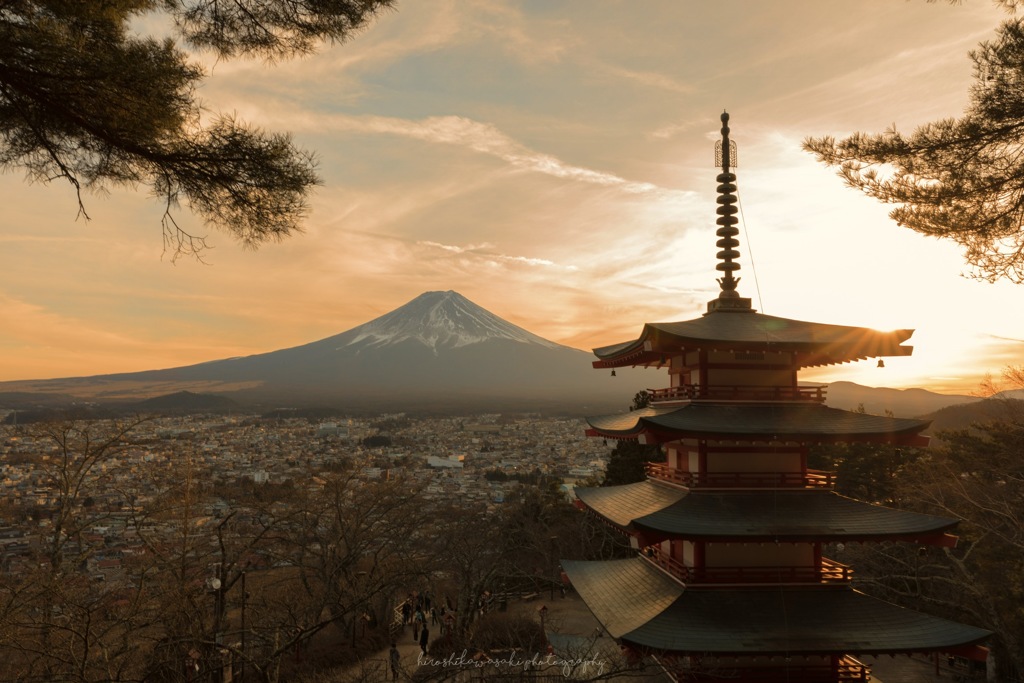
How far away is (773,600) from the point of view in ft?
36.9

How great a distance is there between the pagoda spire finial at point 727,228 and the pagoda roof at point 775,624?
588cm

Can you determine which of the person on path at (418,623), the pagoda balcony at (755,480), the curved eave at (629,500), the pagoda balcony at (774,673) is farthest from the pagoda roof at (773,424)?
the person on path at (418,623)

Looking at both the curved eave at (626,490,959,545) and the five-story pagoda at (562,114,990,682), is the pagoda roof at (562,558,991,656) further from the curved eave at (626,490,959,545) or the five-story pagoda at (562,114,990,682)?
the curved eave at (626,490,959,545)

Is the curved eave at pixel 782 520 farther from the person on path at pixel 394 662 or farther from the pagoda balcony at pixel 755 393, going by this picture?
the person on path at pixel 394 662

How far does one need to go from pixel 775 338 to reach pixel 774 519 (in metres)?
3.35

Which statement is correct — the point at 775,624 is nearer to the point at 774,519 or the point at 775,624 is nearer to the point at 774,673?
the point at 774,673

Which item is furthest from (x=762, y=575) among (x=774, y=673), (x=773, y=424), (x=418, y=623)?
(x=418, y=623)

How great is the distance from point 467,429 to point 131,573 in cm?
10382

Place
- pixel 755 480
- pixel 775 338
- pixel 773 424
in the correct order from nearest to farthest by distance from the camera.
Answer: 1. pixel 773 424
2. pixel 755 480
3. pixel 775 338

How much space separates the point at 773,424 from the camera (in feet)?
38.4

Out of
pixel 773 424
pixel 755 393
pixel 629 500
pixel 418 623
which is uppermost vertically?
pixel 755 393

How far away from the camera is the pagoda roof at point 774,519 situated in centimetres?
1100

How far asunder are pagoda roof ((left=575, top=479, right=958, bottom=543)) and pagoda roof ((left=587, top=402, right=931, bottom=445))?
1.26m

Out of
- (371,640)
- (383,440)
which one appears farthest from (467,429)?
(371,640)
